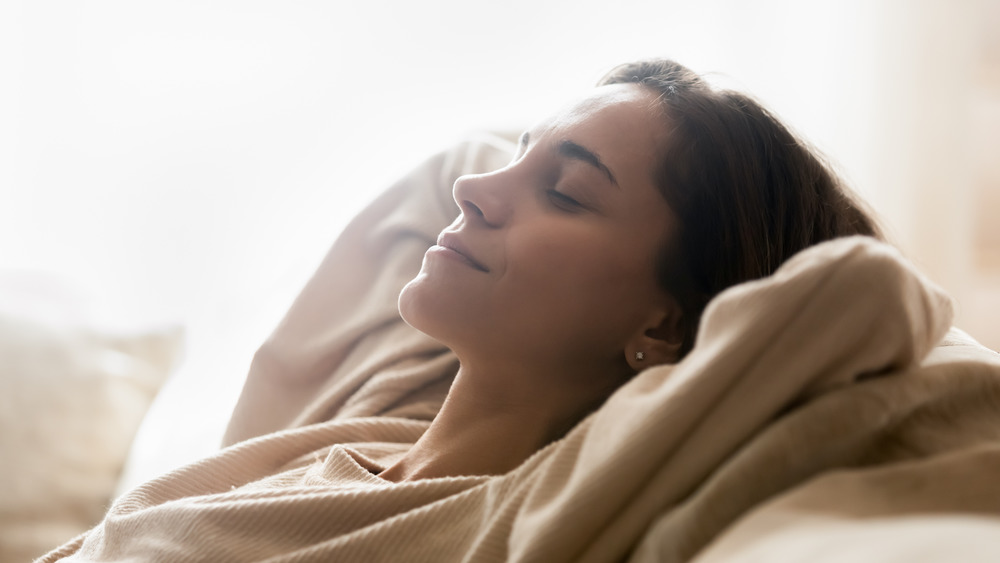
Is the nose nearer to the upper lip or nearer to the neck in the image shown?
the upper lip

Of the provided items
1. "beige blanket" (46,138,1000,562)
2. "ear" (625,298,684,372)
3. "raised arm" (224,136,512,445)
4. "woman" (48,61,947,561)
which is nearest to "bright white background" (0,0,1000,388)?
"raised arm" (224,136,512,445)

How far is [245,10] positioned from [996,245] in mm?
1664

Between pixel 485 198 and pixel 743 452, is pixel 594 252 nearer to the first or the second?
pixel 485 198

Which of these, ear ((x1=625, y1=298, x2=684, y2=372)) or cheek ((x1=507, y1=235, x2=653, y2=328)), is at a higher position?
cheek ((x1=507, y1=235, x2=653, y2=328))

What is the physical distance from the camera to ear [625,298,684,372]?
91cm

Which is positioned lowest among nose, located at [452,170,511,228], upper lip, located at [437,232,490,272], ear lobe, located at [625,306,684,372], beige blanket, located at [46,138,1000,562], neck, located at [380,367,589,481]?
neck, located at [380,367,589,481]

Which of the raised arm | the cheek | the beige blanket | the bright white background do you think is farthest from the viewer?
the bright white background

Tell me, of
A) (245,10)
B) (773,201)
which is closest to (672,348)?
(773,201)

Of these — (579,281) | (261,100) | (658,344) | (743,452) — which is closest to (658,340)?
(658,344)

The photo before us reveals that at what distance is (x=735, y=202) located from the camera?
2.93ft

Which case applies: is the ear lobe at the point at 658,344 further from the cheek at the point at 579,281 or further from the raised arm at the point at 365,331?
the raised arm at the point at 365,331

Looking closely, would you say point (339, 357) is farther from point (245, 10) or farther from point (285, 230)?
point (245, 10)

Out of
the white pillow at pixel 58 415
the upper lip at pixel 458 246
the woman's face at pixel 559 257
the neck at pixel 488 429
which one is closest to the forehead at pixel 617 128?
the woman's face at pixel 559 257

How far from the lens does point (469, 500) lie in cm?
69
